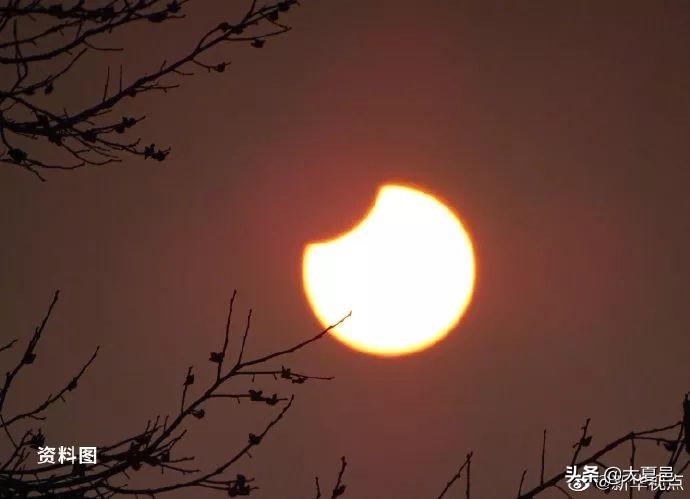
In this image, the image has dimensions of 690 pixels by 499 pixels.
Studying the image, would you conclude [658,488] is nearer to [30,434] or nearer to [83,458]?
[83,458]

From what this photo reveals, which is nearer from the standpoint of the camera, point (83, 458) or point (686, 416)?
point (686, 416)

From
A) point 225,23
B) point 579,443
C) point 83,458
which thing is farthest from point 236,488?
point 225,23

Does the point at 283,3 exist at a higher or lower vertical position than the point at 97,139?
higher

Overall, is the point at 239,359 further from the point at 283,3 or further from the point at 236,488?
the point at 283,3

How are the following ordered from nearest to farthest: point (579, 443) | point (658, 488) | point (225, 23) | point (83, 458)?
point (658, 488) < point (579, 443) < point (83, 458) < point (225, 23)

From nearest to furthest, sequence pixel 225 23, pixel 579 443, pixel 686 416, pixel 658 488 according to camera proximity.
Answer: pixel 686 416 → pixel 658 488 → pixel 579 443 → pixel 225 23

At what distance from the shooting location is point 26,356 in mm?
2738

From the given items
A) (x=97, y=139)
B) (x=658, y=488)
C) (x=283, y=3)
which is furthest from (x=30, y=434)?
(x=658, y=488)

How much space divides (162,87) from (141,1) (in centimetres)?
36

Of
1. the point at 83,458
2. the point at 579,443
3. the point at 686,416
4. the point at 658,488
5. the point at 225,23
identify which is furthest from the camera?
the point at 225,23

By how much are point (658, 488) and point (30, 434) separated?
236 cm

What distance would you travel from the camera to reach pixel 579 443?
262 centimetres

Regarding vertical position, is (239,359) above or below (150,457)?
above

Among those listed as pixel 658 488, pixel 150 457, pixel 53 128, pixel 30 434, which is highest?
pixel 53 128
